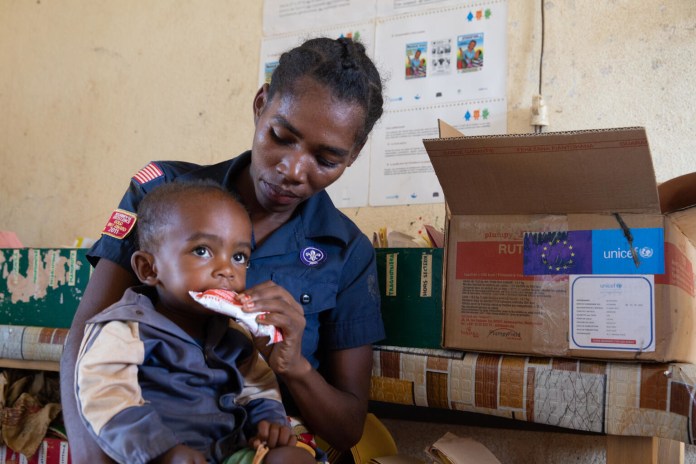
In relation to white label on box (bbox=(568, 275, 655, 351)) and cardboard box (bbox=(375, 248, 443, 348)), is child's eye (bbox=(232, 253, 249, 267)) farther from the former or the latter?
white label on box (bbox=(568, 275, 655, 351))

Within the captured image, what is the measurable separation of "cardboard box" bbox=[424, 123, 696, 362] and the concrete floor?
0.48 metres

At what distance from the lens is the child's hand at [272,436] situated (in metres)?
1.02

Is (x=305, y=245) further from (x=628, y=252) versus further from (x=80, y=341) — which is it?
(x=628, y=252)

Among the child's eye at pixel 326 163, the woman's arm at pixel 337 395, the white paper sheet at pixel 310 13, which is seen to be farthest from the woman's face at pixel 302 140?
the white paper sheet at pixel 310 13

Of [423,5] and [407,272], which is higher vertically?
[423,5]

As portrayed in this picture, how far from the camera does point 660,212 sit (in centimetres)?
121

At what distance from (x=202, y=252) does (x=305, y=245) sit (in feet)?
1.07

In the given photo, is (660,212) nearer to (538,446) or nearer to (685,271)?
(685,271)

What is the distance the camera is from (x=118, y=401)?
0.94 meters

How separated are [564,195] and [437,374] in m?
0.43

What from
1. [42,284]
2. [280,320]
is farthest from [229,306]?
[42,284]

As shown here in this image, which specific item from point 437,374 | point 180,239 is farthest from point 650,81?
point 180,239

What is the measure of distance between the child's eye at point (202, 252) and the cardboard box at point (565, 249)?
1.48 ft

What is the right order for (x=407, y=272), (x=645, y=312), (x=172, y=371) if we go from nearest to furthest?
(x=172, y=371), (x=645, y=312), (x=407, y=272)
